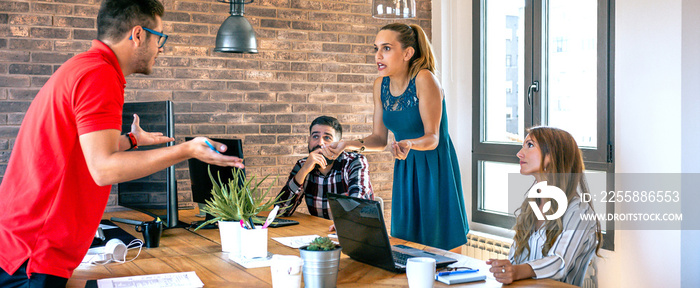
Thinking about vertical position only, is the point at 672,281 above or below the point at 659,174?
below

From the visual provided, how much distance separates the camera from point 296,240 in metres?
2.46

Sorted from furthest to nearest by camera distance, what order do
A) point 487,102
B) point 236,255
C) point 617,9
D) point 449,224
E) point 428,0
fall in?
point 428,0 < point 487,102 < point 617,9 < point 449,224 < point 236,255

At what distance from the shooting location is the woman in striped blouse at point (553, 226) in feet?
6.11

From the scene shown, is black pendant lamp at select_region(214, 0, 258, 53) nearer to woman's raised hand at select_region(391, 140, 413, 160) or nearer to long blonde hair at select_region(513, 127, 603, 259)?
woman's raised hand at select_region(391, 140, 413, 160)

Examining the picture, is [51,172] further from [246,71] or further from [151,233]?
[246,71]

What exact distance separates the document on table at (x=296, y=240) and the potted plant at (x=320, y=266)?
0.68 m

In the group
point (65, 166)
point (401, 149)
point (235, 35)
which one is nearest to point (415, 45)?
point (401, 149)

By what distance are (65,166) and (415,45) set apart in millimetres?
1766

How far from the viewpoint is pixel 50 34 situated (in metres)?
3.63

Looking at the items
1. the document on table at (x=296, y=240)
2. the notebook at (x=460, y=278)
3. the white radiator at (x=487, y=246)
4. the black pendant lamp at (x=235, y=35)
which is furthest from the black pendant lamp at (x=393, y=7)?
the white radiator at (x=487, y=246)

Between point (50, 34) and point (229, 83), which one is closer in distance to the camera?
point (50, 34)

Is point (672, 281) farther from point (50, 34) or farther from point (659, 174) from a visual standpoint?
point (50, 34)

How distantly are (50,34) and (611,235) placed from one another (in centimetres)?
349

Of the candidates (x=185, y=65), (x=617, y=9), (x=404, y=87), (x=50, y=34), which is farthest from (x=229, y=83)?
(x=617, y=9)
